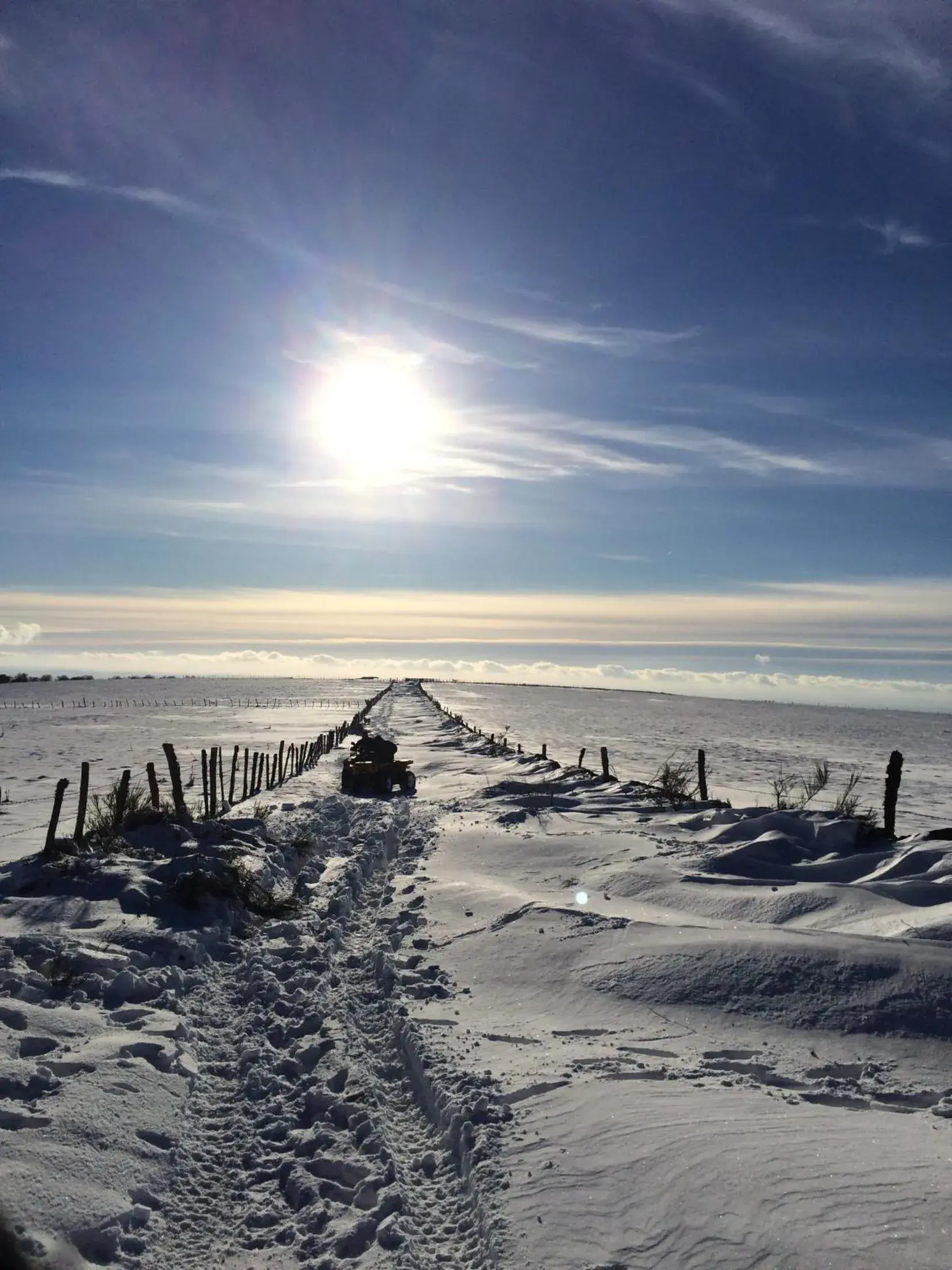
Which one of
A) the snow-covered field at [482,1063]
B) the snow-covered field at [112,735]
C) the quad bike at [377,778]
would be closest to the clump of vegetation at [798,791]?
the snow-covered field at [482,1063]

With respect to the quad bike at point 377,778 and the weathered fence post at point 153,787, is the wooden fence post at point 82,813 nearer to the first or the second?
the weathered fence post at point 153,787

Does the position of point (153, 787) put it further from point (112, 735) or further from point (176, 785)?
point (112, 735)

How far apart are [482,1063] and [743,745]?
165 ft

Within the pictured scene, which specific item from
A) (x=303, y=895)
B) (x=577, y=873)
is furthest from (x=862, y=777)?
(x=303, y=895)

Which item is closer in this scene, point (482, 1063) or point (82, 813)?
point (482, 1063)

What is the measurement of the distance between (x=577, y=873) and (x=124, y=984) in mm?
6101

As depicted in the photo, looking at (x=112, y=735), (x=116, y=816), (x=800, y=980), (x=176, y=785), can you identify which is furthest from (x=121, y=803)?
(x=112, y=735)

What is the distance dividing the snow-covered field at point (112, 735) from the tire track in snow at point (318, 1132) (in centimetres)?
760

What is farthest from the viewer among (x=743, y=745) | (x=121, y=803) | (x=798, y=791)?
(x=743, y=745)

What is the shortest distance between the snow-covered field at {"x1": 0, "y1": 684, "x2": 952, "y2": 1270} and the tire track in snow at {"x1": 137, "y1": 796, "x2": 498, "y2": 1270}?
0.8 inches

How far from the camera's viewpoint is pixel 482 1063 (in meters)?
5.58

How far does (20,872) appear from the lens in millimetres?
9398

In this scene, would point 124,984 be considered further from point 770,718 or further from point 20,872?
point 770,718

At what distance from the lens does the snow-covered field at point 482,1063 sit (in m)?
3.83
